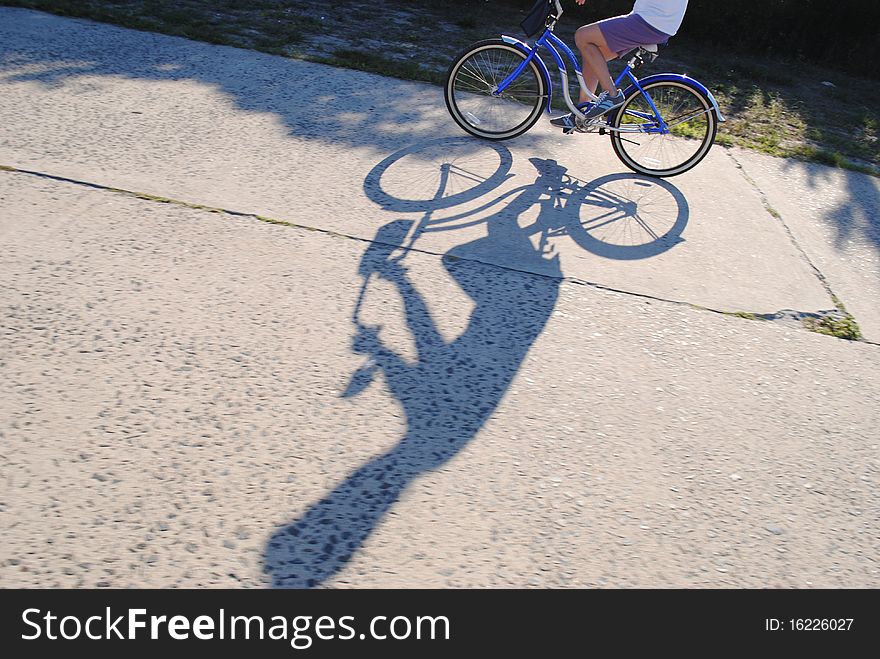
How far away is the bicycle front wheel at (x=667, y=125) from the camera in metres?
5.55

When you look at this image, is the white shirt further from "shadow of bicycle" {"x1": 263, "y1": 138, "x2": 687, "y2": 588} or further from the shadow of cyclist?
the shadow of cyclist

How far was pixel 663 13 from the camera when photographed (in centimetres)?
528

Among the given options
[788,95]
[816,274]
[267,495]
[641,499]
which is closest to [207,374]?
[267,495]

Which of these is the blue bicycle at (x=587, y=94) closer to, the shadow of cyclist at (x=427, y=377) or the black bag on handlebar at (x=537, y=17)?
the black bag on handlebar at (x=537, y=17)

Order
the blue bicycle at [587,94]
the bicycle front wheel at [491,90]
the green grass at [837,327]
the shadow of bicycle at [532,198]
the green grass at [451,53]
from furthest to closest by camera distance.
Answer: the green grass at [451,53]
the bicycle front wheel at [491,90]
the blue bicycle at [587,94]
the shadow of bicycle at [532,198]
the green grass at [837,327]

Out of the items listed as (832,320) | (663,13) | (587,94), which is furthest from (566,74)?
(832,320)

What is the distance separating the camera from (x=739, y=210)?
540 cm

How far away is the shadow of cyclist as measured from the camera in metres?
2.57

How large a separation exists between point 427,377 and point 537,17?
3128mm

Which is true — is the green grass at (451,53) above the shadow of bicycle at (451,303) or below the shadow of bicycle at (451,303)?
below

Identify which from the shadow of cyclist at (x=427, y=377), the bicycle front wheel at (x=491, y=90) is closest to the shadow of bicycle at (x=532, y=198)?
the shadow of cyclist at (x=427, y=377)

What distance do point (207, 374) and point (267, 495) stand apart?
2.30ft

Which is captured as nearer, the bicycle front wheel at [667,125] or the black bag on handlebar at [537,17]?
the black bag on handlebar at [537,17]
